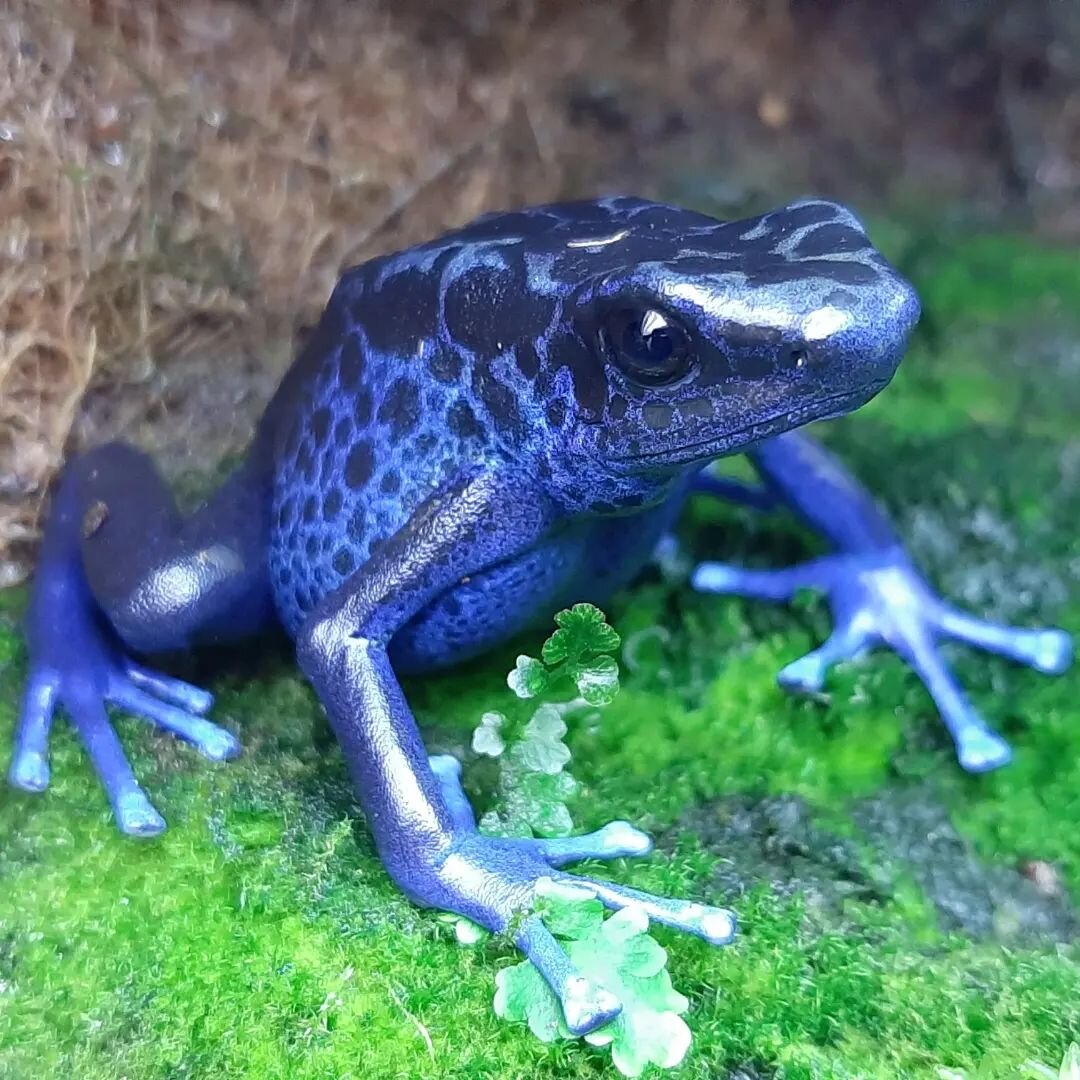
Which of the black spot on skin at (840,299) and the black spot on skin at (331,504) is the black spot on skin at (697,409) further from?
the black spot on skin at (331,504)

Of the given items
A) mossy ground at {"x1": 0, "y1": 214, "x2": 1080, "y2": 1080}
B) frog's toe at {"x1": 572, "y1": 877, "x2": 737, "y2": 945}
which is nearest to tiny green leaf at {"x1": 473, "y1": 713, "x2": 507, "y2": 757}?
mossy ground at {"x1": 0, "y1": 214, "x2": 1080, "y2": 1080}

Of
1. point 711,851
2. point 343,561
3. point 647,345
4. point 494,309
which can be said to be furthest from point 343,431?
point 711,851

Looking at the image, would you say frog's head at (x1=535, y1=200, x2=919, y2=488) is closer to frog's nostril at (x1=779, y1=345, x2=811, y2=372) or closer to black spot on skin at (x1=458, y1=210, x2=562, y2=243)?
frog's nostril at (x1=779, y1=345, x2=811, y2=372)

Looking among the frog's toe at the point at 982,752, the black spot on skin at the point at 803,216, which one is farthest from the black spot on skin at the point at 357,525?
the frog's toe at the point at 982,752

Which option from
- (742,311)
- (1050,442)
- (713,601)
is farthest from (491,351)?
(1050,442)

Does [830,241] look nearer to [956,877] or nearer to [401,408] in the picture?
[401,408]

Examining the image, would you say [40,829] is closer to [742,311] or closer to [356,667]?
[356,667]
